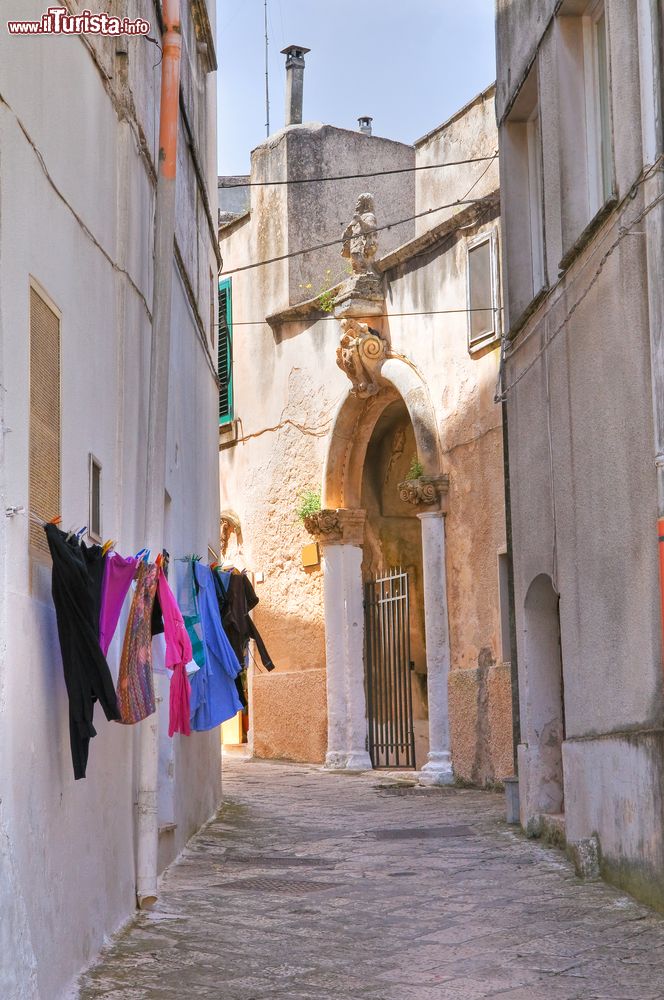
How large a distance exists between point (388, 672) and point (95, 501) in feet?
34.9

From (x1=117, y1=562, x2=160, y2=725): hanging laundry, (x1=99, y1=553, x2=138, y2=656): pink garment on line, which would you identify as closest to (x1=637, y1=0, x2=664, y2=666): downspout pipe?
(x1=117, y1=562, x2=160, y2=725): hanging laundry

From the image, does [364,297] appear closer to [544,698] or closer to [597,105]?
[544,698]

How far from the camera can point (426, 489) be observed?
15.1 meters

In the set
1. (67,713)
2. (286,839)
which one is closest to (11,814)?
(67,713)

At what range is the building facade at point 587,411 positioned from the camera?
7.13m

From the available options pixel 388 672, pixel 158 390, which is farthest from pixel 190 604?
pixel 388 672

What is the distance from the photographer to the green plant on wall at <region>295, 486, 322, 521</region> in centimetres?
1753

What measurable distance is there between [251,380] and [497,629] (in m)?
6.91

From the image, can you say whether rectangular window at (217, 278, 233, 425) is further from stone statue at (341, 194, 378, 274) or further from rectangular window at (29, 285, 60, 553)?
rectangular window at (29, 285, 60, 553)

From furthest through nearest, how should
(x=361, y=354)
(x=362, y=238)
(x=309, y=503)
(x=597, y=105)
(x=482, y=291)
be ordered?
(x=309, y=503), (x=362, y=238), (x=361, y=354), (x=482, y=291), (x=597, y=105)

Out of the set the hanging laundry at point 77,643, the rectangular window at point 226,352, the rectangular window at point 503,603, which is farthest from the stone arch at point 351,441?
the hanging laundry at point 77,643

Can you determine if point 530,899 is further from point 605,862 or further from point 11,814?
point 11,814

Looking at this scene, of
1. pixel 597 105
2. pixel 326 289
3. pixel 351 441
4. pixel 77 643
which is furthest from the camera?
pixel 326 289

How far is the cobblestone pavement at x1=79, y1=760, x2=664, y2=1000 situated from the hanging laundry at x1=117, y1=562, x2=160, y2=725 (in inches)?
40.8
